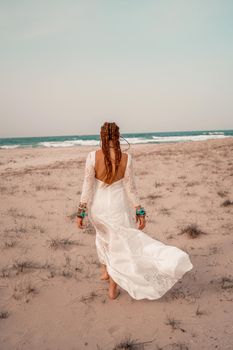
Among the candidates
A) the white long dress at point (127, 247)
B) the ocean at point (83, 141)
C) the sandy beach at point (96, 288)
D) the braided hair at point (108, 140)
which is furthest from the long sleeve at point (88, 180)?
the ocean at point (83, 141)

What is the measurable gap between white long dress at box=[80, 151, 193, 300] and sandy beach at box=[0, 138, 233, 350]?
0.47 m

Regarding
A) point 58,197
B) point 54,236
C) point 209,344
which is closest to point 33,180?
point 58,197

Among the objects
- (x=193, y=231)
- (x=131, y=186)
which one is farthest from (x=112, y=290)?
(x=193, y=231)

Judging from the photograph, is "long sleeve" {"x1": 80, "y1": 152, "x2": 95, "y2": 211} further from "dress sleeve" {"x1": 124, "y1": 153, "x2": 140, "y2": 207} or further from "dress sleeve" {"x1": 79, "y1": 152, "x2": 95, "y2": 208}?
"dress sleeve" {"x1": 124, "y1": 153, "x2": 140, "y2": 207}

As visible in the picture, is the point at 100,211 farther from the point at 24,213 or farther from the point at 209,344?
the point at 24,213

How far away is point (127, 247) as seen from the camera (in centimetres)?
384

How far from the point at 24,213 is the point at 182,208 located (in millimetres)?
4343

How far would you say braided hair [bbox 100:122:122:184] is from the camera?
4055mm

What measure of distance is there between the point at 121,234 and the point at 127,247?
0.18 m

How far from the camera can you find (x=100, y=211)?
13.5 feet

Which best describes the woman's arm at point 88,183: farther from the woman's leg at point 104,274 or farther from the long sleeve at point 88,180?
the woman's leg at point 104,274

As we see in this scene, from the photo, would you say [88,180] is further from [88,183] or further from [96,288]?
[96,288]

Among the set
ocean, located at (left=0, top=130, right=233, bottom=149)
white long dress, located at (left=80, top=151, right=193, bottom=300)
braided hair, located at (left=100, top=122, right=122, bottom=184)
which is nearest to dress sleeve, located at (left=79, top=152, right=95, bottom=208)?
white long dress, located at (left=80, top=151, right=193, bottom=300)

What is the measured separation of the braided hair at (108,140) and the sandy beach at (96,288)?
1.77 m
